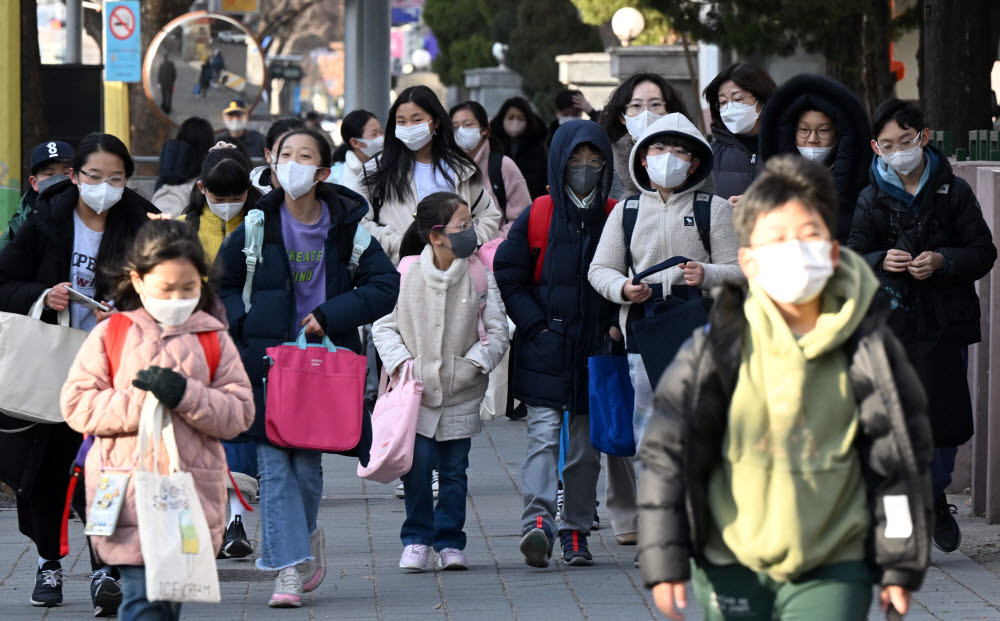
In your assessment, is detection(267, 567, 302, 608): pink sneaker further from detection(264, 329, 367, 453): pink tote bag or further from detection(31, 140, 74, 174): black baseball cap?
detection(31, 140, 74, 174): black baseball cap

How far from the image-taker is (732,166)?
8227mm

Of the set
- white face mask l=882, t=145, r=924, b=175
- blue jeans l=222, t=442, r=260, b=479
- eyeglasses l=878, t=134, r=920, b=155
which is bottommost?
blue jeans l=222, t=442, r=260, b=479

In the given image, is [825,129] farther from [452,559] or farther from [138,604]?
[138,604]

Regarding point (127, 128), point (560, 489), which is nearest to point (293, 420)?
point (560, 489)

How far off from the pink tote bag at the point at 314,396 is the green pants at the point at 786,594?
2800 millimetres

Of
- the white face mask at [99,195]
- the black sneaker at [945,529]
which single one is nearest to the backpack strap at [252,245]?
the white face mask at [99,195]

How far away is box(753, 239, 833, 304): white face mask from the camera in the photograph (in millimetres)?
3936

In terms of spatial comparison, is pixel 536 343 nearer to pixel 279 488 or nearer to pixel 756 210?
pixel 279 488

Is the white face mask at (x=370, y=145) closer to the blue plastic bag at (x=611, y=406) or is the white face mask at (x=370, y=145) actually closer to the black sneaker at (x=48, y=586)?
the blue plastic bag at (x=611, y=406)

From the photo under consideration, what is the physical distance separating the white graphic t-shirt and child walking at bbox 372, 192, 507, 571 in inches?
50.9

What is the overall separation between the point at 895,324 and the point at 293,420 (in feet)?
8.51

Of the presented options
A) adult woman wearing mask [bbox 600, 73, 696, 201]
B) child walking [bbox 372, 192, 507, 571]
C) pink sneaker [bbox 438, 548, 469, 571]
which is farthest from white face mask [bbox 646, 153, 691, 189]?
pink sneaker [bbox 438, 548, 469, 571]

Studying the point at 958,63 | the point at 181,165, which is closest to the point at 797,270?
the point at 181,165

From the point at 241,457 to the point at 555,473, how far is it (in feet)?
6.13
